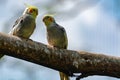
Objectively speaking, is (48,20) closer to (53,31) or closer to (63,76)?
(53,31)

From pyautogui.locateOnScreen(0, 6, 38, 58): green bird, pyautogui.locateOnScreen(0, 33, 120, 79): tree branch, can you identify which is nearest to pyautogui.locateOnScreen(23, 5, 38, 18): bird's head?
pyautogui.locateOnScreen(0, 6, 38, 58): green bird

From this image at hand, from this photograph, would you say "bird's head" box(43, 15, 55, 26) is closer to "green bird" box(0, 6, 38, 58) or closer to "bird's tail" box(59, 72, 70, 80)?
"green bird" box(0, 6, 38, 58)

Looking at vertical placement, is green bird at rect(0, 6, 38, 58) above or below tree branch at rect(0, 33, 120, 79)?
above

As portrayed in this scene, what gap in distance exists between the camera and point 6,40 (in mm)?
1694

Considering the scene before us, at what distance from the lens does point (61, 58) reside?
1.79 m

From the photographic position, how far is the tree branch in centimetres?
170

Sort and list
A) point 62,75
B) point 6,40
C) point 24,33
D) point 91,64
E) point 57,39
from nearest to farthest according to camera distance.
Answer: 1. point 6,40
2. point 91,64
3. point 62,75
4. point 24,33
5. point 57,39

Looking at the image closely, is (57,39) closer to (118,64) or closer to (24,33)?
(24,33)

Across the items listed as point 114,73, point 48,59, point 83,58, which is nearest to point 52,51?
point 48,59

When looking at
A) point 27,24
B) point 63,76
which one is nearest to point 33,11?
point 27,24

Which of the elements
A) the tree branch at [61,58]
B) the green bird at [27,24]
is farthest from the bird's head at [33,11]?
the tree branch at [61,58]

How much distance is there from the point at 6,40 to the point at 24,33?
464 mm

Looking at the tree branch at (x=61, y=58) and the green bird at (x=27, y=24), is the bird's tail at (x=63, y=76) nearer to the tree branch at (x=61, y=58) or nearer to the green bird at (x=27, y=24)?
the tree branch at (x=61, y=58)

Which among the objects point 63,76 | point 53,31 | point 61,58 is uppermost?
point 53,31
